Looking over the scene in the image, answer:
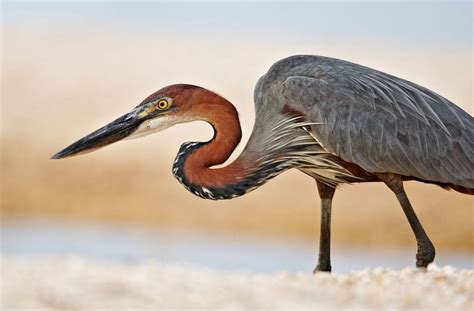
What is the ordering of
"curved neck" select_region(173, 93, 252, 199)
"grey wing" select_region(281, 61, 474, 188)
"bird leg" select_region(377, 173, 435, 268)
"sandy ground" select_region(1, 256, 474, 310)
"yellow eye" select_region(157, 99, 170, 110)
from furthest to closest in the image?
1. "yellow eye" select_region(157, 99, 170, 110)
2. "curved neck" select_region(173, 93, 252, 199)
3. "grey wing" select_region(281, 61, 474, 188)
4. "bird leg" select_region(377, 173, 435, 268)
5. "sandy ground" select_region(1, 256, 474, 310)

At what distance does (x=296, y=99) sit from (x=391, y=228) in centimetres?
959

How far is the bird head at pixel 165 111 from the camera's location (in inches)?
307

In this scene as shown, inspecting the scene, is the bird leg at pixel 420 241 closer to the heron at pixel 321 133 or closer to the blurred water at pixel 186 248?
the heron at pixel 321 133

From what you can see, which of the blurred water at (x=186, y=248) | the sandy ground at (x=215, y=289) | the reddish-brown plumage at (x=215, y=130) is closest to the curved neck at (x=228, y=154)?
the reddish-brown plumage at (x=215, y=130)

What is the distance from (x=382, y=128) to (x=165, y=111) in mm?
1600

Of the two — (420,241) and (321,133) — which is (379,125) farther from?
(420,241)

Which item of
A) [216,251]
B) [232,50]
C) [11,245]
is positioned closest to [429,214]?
[216,251]

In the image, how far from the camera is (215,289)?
5352 mm

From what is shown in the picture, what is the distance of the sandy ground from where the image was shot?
5.05 m

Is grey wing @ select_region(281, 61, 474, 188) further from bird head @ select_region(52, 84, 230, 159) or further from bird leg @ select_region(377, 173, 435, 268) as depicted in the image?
bird head @ select_region(52, 84, 230, 159)

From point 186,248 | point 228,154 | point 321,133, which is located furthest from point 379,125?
point 186,248

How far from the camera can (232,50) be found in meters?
32.7

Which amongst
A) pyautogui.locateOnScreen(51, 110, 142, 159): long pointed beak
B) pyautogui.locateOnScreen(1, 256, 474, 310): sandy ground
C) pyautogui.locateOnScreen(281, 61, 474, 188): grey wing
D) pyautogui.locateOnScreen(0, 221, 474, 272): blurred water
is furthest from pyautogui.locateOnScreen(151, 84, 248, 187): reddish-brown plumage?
pyautogui.locateOnScreen(0, 221, 474, 272): blurred water

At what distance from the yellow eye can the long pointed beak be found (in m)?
0.19
